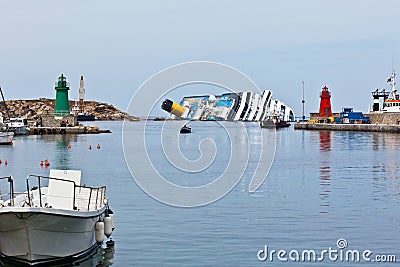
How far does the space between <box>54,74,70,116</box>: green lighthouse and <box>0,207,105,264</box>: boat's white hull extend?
273ft

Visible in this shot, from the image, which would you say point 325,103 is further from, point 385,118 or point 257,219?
point 257,219

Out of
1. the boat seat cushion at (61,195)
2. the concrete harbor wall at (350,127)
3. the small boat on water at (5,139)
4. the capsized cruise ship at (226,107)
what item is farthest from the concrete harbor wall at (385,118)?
the boat seat cushion at (61,195)

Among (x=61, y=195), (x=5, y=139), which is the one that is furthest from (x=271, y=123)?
(x=61, y=195)

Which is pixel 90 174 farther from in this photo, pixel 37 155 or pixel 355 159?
pixel 355 159

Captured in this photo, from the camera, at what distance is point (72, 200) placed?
717 inches

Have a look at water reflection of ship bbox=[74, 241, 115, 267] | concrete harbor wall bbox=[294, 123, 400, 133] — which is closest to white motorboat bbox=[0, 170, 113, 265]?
water reflection of ship bbox=[74, 241, 115, 267]

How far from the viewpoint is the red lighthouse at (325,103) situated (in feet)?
413

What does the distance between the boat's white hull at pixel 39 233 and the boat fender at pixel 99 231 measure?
4.28 ft

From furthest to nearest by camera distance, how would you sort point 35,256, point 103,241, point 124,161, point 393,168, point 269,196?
point 124,161 < point 393,168 < point 269,196 < point 103,241 < point 35,256

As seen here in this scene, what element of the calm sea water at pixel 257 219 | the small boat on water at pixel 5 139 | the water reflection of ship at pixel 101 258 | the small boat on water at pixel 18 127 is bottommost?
the water reflection of ship at pixel 101 258

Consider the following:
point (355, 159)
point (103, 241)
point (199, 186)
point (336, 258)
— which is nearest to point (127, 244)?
point (103, 241)

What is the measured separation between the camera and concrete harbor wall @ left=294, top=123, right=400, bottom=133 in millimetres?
107125

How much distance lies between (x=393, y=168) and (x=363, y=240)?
27.0 metres

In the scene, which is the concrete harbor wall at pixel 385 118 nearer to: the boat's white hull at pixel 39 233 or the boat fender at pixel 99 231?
the boat fender at pixel 99 231
